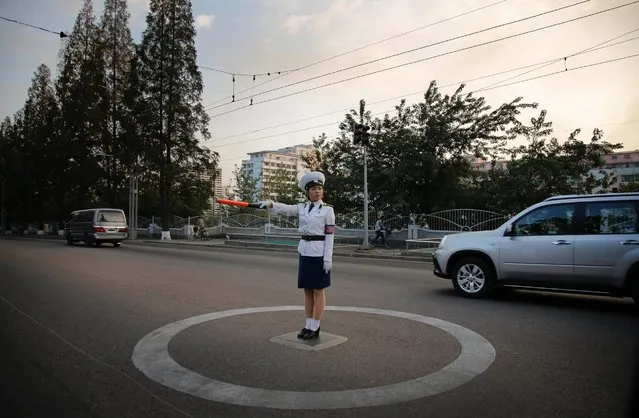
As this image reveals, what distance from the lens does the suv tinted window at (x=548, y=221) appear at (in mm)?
7445

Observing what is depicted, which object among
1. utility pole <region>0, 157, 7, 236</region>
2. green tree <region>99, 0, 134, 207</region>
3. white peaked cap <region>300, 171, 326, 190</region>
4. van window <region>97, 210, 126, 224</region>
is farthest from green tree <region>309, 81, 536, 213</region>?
utility pole <region>0, 157, 7, 236</region>

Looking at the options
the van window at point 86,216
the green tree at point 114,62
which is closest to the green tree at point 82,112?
the green tree at point 114,62

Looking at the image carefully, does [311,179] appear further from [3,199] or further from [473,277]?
[3,199]

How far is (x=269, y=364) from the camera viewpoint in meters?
4.61

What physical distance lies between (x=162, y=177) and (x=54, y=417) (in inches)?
1265

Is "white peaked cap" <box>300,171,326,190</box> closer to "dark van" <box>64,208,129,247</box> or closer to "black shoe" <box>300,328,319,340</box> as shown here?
"black shoe" <box>300,328,319,340</box>

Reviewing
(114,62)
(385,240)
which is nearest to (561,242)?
(385,240)

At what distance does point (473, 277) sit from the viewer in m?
8.34

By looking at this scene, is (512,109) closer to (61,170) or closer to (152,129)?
(152,129)

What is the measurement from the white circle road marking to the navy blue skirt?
5.33ft

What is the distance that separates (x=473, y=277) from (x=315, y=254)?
4.04 meters

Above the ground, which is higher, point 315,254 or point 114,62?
point 114,62

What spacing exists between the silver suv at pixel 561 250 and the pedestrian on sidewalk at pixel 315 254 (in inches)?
150

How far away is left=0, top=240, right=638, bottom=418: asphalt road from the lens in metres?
3.64
